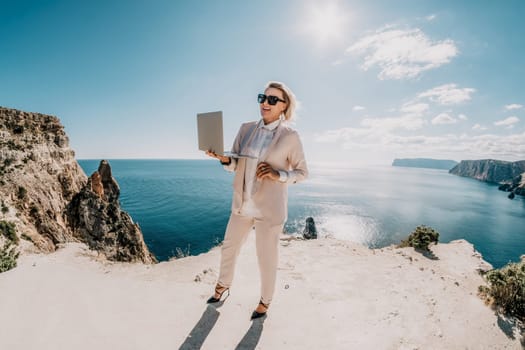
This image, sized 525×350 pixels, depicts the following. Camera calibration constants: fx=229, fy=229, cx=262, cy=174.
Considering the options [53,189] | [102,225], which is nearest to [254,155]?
[102,225]

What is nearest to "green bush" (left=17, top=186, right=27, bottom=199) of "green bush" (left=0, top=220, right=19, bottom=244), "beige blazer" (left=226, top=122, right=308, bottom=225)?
"green bush" (left=0, top=220, right=19, bottom=244)

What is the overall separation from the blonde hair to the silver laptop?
0.85 metres

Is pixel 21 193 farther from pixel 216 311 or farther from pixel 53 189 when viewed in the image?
pixel 216 311

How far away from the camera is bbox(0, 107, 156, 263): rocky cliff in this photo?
14.2m

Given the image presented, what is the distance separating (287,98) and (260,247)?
202cm

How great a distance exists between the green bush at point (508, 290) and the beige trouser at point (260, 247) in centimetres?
478

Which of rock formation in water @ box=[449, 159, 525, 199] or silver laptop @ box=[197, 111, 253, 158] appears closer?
silver laptop @ box=[197, 111, 253, 158]

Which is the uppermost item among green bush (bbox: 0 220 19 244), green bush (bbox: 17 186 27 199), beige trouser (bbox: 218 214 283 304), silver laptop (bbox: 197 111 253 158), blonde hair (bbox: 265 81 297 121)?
blonde hair (bbox: 265 81 297 121)

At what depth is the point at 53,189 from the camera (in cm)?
1766

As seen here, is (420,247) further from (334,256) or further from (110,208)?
(110,208)

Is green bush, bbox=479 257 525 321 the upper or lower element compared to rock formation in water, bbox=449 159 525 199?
upper

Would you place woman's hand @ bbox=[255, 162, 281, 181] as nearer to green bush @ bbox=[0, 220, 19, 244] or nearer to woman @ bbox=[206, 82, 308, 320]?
woman @ bbox=[206, 82, 308, 320]

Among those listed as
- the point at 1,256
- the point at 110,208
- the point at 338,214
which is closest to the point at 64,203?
the point at 110,208

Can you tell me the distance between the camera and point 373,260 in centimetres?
713
